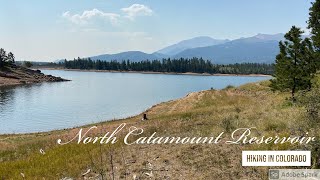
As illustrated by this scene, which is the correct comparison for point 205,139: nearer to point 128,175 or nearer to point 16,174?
point 128,175

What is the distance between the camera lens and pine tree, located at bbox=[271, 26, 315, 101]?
3612cm

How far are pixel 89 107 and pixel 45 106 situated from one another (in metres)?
12.0

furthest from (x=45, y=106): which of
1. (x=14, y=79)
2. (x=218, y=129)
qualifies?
(x=14, y=79)

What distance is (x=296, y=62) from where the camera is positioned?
37406mm

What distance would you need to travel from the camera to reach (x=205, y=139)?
594 inches
